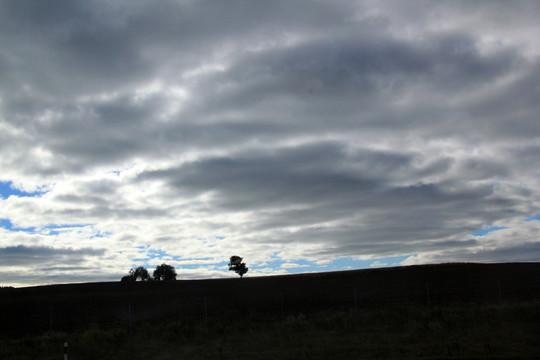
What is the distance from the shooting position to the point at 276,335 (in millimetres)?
25188

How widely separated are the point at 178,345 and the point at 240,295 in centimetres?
2445

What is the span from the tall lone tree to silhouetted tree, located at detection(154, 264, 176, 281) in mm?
12566

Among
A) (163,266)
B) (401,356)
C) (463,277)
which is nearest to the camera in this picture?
(401,356)

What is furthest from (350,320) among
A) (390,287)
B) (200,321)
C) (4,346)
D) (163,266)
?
(163,266)

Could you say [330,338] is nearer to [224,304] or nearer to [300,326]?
[300,326]

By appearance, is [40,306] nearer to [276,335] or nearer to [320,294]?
[320,294]

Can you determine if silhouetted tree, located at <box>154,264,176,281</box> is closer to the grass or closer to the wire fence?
the wire fence

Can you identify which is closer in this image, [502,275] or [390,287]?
[390,287]

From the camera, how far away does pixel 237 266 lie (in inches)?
4183

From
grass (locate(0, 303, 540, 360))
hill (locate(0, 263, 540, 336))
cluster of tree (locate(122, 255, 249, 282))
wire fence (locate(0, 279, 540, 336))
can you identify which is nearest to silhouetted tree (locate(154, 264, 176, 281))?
cluster of tree (locate(122, 255, 249, 282))

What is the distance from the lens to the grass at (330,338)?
1980 cm

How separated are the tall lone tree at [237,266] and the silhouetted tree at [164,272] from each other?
12.6m

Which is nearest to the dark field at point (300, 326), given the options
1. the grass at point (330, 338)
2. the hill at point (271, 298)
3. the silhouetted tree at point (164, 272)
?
the grass at point (330, 338)

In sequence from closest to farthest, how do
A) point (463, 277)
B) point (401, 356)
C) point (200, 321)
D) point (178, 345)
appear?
point (401, 356), point (178, 345), point (200, 321), point (463, 277)
